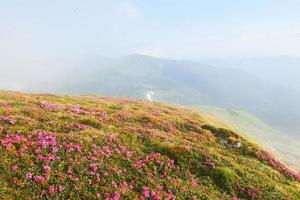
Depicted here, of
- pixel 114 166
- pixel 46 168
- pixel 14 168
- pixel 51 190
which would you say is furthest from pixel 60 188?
pixel 114 166

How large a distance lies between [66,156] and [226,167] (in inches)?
445

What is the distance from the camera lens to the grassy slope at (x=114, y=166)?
18.7m

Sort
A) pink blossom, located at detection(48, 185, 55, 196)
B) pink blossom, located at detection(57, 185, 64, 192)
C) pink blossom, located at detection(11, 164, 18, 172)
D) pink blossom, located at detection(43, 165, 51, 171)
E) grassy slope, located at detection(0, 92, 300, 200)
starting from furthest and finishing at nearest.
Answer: pink blossom, located at detection(43, 165, 51, 171) < grassy slope, located at detection(0, 92, 300, 200) < pink blossom, located at detection(11, 164, 18, 172) < pink blossom, located at detection(57, 185, 64, 192) < pink blossom, located at detection(48, 185, 55, 196)

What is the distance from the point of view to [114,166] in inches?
862

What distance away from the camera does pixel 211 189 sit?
902 inches

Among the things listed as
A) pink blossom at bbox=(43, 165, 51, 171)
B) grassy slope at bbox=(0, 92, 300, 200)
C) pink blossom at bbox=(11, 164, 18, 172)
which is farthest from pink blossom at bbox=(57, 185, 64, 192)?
pink blossom at bbox=(11, 164, 18, 172)

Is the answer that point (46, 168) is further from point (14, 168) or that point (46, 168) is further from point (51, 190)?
point (51, 190)

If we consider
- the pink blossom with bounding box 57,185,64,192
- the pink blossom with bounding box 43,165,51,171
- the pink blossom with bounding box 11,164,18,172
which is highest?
the pink blossom with bounding box 11,164,18,172

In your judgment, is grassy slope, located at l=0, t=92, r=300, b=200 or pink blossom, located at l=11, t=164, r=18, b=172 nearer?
pink blossom, located at l=11, t=164, r=18, b=172

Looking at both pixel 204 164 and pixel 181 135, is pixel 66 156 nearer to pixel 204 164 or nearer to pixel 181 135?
pixel 204 164

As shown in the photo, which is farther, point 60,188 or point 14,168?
point 14,168

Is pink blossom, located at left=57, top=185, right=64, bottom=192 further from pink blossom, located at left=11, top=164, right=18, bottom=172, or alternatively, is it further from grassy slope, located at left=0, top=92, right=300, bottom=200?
pink blossom, located at left=11, top=164, right=18, bottom=172

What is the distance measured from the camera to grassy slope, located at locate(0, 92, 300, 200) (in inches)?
734

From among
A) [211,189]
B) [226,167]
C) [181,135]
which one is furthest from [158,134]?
[211,189]
